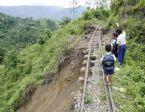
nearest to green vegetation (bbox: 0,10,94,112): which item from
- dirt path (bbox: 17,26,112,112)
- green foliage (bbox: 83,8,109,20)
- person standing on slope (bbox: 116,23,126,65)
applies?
dirt path (bbox: 17,26,112,112)

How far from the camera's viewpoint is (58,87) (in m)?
16.7

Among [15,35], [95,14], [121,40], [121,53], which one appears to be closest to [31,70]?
[121,53]

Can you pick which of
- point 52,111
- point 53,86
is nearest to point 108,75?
point 52,111

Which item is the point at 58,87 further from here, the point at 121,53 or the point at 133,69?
the point at 133,69

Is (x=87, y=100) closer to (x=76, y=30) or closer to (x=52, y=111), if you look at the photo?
(x=52, y=111)

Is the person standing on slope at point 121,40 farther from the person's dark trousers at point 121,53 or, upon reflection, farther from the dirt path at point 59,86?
the dirt path at point 59,86

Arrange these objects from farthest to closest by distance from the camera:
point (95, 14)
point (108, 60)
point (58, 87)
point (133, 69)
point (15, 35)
Result: point (15, 35)
point (95, 14)
point (58, 87)
point (133, 69)
point (108, 60)

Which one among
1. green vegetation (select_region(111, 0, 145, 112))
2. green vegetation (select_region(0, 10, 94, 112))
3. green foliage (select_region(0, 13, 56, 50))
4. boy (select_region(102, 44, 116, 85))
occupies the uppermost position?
boy (select_region(102, 44, 116, 85))

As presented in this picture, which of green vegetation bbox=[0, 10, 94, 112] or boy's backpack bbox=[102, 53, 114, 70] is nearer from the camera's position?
boy's backpack bbox=[102, 53, 114, 70]

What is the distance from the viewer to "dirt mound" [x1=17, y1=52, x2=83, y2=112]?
15.3 m

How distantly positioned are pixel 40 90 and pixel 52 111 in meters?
5.21

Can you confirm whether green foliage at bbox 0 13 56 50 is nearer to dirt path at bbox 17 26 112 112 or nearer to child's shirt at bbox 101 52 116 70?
dirt path at bbox 17 26 112 112

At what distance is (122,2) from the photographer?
92.7ft

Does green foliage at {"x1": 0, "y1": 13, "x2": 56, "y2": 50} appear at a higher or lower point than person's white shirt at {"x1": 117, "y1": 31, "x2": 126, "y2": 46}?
lower
